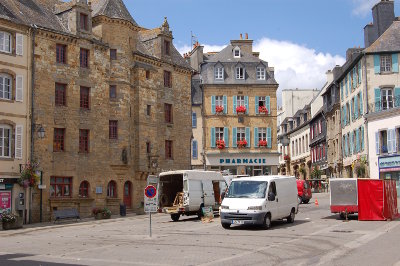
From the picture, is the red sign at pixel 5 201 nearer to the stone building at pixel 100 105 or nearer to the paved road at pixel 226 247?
the stone building at pixel 100 105

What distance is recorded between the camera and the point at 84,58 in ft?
105

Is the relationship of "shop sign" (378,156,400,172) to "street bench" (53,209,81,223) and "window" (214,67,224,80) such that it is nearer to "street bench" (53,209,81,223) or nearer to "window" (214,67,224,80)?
"window" (214,67,224,80)

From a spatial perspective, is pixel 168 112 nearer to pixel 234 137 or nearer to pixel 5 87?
pixel 234 137

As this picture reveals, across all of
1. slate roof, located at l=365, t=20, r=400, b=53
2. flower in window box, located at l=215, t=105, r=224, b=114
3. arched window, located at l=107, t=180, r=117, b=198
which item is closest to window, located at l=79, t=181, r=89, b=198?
arched window, located at l=107, t=180, r=117, b=198

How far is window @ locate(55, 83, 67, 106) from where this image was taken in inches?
1188

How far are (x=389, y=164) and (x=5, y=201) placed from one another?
26312mm

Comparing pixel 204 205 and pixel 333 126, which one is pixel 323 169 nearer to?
pixel 333 126

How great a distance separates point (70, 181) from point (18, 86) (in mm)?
6378

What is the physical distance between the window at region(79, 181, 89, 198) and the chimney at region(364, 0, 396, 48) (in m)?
26.7

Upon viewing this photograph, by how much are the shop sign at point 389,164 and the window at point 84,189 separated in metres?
21.5

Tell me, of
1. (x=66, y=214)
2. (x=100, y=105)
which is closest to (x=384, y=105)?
(x=100, y=105)

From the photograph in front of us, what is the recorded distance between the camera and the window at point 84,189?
102ft

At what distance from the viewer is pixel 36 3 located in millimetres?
31938

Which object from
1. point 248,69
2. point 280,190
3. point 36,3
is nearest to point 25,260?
point 280,190
